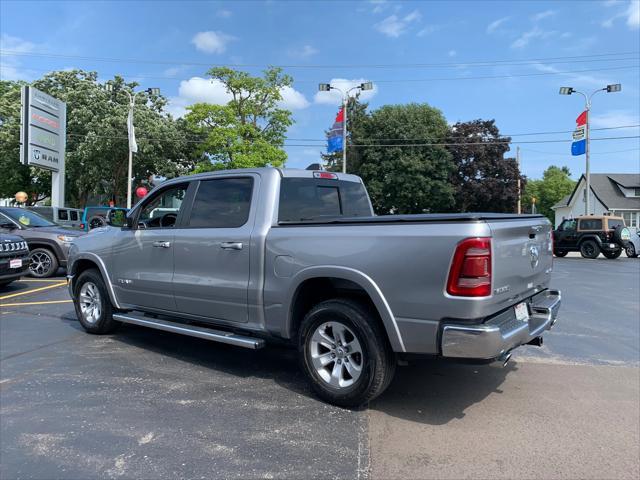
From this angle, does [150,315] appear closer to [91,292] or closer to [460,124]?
[91,292]

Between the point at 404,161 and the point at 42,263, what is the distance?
108 feet

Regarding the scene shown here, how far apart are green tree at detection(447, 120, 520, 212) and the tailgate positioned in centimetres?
→ 3984

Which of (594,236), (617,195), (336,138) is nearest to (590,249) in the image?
(594,236)

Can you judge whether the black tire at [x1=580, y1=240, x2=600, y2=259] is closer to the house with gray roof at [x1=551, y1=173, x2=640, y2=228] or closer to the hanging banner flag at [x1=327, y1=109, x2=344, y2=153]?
the hanging banner flag at [x1=327, y1=109, x2=344, y2=153]

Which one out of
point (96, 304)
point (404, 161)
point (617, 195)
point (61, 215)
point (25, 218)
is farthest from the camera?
point (617, 195)

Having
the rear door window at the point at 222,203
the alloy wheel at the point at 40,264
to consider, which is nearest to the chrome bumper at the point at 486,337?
the rear door window at the point at 222,203

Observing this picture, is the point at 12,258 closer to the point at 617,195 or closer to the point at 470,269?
the point at 470,269

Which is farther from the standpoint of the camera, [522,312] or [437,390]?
[437,390]

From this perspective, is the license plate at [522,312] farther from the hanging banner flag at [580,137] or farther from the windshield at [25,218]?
the hanging banner flag at [580,137]

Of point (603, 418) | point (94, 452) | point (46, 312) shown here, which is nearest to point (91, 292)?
point (46, 312)

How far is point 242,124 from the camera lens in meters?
37.3

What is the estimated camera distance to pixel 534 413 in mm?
3912

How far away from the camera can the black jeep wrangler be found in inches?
831

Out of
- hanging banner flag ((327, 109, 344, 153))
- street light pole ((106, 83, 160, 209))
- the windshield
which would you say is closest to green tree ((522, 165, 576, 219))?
hanging banner flag ((327, 109, 344, 153))
